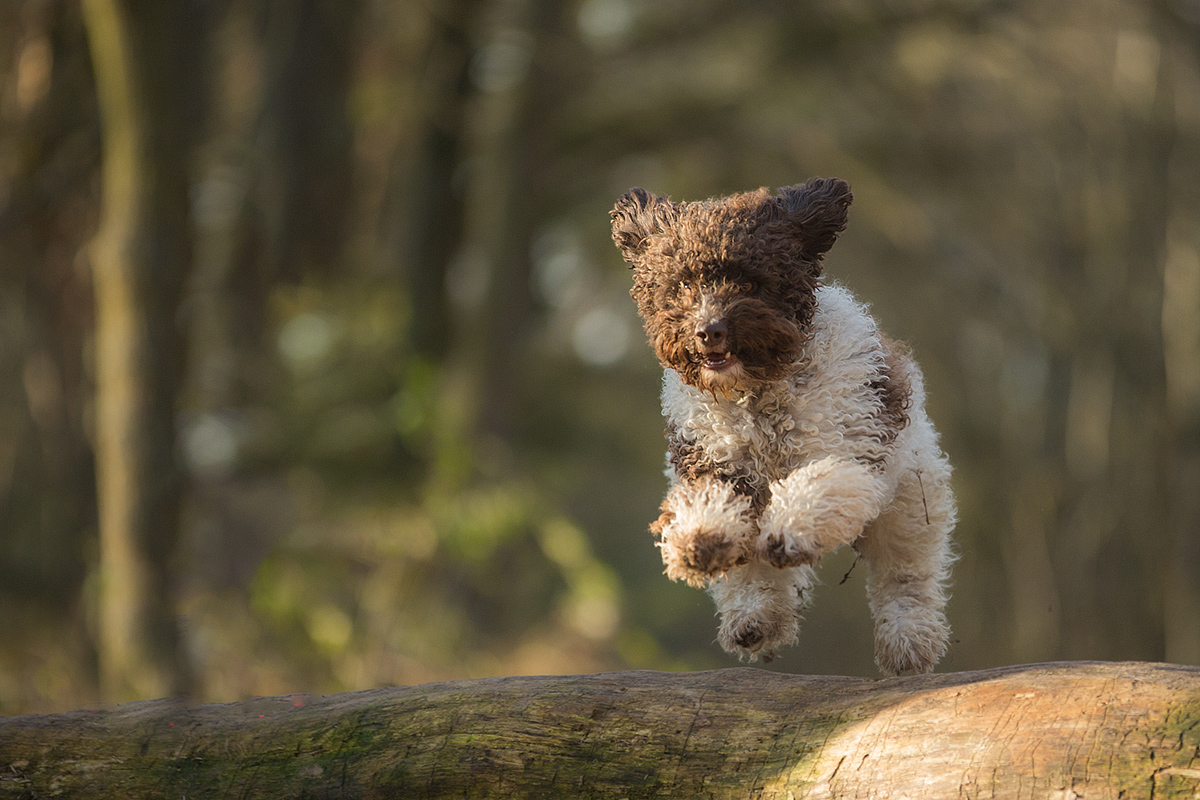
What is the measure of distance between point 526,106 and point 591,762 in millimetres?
9994

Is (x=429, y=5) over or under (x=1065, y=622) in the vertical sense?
over

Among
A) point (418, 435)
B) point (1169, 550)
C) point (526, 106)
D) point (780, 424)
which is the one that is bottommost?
point (780, 424)

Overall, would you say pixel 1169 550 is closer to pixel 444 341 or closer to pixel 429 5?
pixel 444 341

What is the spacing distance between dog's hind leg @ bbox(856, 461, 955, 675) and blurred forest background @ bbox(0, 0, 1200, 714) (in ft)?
21.2

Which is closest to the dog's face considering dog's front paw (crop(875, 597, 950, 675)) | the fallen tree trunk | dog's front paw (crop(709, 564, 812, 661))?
dog's front paw (crop(709, 564, 812, 661))

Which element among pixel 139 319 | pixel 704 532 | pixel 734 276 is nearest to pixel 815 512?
pixel 704 532

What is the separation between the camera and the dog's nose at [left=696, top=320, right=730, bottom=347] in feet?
9.96

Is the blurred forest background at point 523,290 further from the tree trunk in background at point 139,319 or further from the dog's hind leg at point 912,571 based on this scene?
the dog's hind leg at point 912,571

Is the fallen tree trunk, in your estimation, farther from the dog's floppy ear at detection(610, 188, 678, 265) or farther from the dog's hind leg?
the dog's floppy ear at detection(610, 188, 678, 265)

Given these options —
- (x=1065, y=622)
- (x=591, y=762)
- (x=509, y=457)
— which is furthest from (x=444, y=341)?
(x=591, y=762)

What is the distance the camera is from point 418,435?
421 inches

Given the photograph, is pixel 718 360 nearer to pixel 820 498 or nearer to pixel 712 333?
pixel 712 333

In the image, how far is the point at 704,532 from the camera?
10.0 ft

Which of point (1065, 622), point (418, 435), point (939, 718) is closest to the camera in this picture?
point (939, 718)
